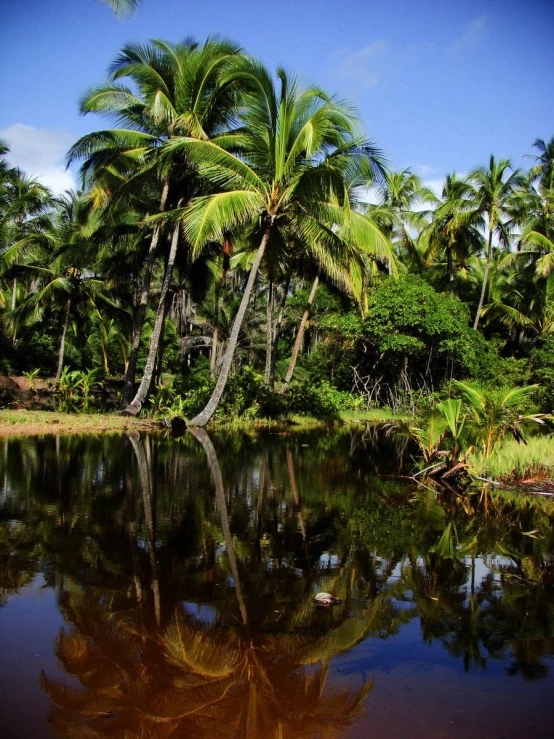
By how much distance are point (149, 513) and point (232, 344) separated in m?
9.15

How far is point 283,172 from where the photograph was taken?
14938 millimetres

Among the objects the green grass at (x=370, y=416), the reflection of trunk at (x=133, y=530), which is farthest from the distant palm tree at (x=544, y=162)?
the reflection of trunk at (x=133, y=530)

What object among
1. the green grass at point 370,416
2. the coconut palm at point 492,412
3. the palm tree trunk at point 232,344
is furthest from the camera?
the green grass at point 370,416

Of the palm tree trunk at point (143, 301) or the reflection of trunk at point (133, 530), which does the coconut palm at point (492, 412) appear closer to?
the reflection of trunk at point (133, 530)

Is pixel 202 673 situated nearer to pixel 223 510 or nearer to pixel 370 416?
pixel 223 510

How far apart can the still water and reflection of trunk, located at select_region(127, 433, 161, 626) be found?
1.0 inches

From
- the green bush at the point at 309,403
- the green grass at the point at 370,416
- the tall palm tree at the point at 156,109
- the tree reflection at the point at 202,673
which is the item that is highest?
the tall palm tree at the point at 156,109

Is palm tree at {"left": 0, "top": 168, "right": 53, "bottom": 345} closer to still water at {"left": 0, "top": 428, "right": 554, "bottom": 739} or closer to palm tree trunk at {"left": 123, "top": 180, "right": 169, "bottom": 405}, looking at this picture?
palm tree trunk at {"left": 123, "top": 180, "right": 169, "bottom": 405}

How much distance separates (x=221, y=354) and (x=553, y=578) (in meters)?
26.9

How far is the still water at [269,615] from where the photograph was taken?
297cm

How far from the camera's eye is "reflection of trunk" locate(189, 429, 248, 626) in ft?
14.3

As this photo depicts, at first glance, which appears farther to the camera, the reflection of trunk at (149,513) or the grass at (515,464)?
the grass at (515,464)

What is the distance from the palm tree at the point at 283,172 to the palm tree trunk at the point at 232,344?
50 mm

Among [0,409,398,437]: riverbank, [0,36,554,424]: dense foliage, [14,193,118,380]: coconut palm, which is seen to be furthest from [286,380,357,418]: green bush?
[14,193,118,380]: coconut palm
